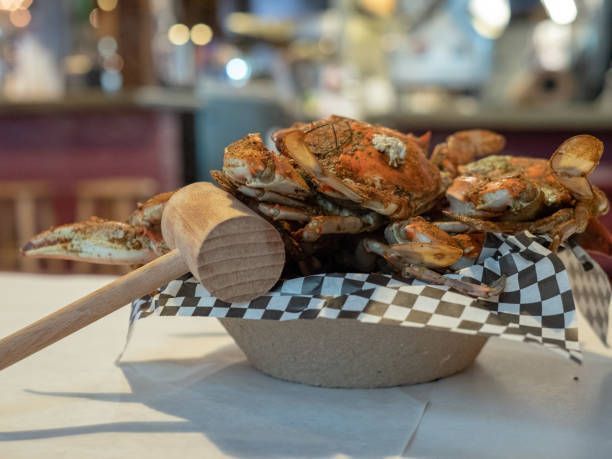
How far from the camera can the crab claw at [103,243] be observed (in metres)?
0.86

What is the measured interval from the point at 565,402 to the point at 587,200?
0.24 metres

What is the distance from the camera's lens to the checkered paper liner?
723 millimetres

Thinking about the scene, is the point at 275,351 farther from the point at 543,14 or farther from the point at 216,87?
the point at 216,87

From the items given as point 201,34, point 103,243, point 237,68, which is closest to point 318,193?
point 103,243

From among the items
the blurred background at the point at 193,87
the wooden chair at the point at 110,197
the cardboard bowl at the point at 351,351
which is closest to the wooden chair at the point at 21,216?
the blurred background at the point at 193,87

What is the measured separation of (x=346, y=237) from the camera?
84cm

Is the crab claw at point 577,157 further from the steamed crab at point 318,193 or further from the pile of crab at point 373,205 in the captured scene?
the steamed crab at point 318,193

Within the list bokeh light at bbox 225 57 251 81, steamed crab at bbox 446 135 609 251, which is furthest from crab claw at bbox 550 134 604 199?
bokeh light at bbox 225 57 251 81

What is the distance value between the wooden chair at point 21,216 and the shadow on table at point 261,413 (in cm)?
266

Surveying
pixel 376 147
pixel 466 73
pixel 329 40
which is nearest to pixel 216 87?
pixel 329 40

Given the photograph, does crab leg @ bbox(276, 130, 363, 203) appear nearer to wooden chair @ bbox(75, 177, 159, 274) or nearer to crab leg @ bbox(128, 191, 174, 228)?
crab leg @ bbox(128, 191, 174, 228)

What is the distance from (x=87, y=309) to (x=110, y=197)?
2.80 metres

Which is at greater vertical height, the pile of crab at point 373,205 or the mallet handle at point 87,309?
the pile of crab at point 373,205

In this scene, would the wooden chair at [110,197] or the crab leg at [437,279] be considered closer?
the crab leg at [437,279]
